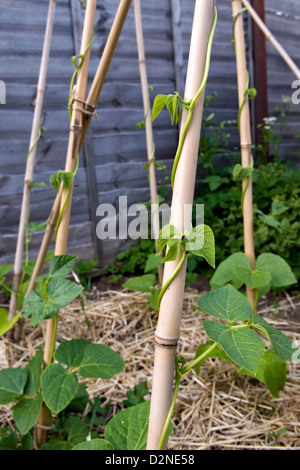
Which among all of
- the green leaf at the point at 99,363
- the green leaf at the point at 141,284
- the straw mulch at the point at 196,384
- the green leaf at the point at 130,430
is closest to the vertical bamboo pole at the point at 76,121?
the green leaf at the point at 99,363

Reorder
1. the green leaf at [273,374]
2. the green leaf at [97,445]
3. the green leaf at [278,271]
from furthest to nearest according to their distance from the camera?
the green leaf at [278,271]
the green leaf at [273,374]
the green leaf at [97,445]

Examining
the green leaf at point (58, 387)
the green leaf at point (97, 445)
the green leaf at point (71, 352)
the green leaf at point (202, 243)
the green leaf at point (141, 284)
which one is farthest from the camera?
the green leaf at point (141, 284)

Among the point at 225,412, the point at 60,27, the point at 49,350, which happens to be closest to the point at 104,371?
the point at 49,350

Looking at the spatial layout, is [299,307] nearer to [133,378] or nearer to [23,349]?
[133,378]

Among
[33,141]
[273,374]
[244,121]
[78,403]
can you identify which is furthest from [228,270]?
[33,141]

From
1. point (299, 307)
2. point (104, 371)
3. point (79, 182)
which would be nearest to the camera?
point (104, 371)

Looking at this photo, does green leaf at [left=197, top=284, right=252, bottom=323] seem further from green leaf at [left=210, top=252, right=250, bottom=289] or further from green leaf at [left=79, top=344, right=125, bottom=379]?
green leaf at [left=210, top=252, right=250, bottom=289]

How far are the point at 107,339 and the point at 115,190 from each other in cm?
107

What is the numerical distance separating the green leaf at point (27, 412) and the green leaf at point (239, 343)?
1.56 ft

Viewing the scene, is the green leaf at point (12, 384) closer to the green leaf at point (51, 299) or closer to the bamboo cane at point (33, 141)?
the green leaf at point (51, 299)

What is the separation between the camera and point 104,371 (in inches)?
29.4

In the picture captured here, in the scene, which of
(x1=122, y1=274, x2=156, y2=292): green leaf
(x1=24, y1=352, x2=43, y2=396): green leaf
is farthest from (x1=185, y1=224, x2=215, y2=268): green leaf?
(x1=122, y1=274, x2=156, y2=292): green leaf

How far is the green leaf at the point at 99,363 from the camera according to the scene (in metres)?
0.74

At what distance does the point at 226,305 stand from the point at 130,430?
0.86 ft
